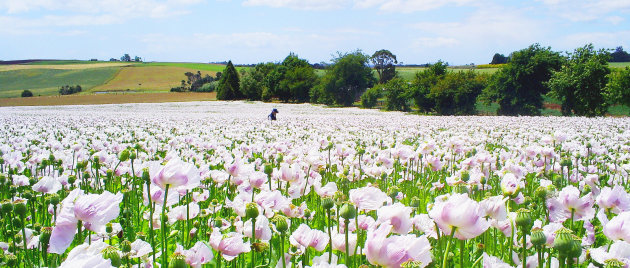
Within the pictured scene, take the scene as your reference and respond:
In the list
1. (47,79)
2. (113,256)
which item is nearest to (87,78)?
(47,79)

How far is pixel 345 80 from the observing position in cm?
7119

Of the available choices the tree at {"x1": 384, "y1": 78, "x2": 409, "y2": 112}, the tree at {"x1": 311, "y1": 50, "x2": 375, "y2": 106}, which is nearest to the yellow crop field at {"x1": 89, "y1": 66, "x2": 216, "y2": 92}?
the tree at {"x1": 311, "y1": 50, "x2": 375, "y2": 106}

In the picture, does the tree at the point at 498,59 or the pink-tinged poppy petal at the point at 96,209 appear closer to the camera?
the pink-tinged poppy petal at the point at 96,209

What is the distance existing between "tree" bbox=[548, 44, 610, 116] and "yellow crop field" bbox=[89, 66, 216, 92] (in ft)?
286

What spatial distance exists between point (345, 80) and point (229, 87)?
27.5 m

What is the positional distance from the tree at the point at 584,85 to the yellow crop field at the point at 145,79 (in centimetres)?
8729

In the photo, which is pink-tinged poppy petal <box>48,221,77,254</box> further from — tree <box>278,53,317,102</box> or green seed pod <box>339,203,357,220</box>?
tree <box>278,53,317,102</box>

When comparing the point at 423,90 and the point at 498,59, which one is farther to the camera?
the point at 498,59

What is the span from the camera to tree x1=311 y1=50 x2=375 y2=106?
7044cm

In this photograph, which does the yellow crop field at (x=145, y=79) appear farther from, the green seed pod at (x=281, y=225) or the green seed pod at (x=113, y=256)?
the green seed pod at (x=113, y=256)

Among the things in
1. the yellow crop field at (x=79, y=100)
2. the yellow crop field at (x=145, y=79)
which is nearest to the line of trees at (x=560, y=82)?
the yellow crop field at (x=79, y=100)

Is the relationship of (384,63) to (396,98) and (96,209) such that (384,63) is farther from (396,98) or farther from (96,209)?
(96,209)

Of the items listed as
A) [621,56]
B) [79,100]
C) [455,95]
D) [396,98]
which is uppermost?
[621,56]

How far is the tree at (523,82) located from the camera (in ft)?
157
